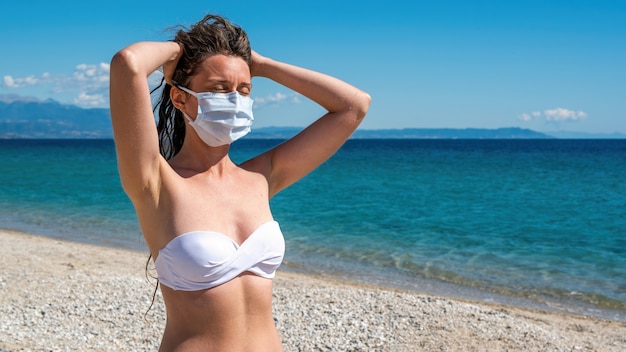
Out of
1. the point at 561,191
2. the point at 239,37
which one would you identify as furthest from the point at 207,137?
the point at 561,191

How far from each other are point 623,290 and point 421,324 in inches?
220

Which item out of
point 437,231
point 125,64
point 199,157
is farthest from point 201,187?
point 437,231

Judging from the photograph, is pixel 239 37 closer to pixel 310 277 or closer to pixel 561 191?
pixel 310 277

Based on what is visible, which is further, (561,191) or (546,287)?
(561,191)

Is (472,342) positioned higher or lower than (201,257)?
lower

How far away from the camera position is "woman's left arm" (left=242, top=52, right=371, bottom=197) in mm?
2893

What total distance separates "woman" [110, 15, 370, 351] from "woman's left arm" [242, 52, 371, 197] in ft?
0.22

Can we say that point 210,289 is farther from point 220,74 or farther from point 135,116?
point 220,74

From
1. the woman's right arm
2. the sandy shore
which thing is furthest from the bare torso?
the sandy shore

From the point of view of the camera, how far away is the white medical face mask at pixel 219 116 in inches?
100

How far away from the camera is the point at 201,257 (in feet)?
7.61

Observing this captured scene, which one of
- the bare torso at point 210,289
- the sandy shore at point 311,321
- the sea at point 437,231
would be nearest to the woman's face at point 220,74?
the bare torso at point 210,289

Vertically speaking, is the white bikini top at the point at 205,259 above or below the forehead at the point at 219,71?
below

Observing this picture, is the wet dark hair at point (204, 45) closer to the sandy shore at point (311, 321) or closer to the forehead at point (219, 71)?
the forehead at point (219, 71)
